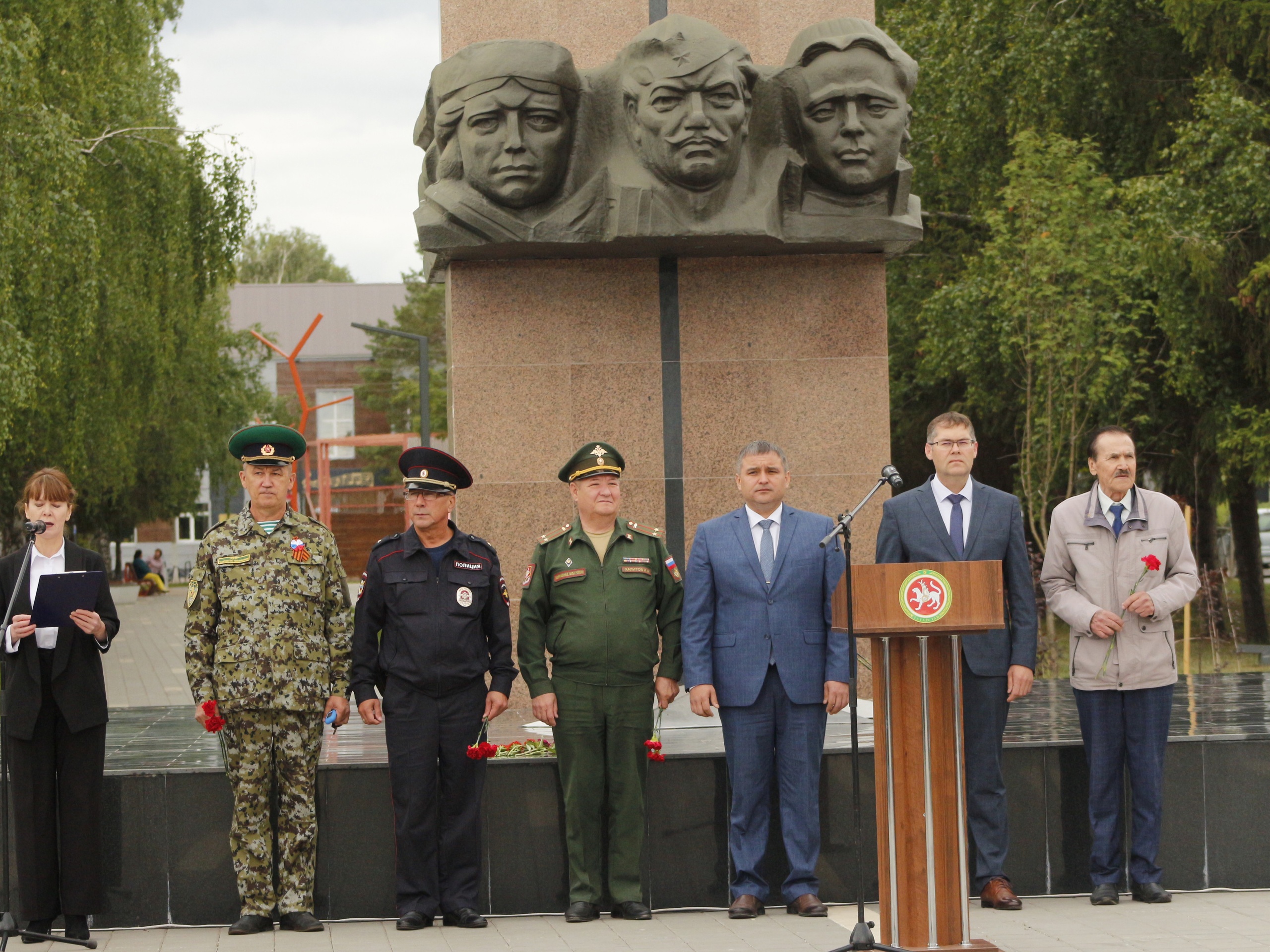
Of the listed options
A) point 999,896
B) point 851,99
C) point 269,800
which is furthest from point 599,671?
point 851,99

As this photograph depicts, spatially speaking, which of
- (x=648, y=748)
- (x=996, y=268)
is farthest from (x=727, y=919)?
(x=996, y=268)

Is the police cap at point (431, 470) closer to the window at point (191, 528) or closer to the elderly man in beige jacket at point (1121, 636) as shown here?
the elderly man in beige jacket at point (1121, 636)

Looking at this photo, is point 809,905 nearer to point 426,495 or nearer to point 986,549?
point 986,549

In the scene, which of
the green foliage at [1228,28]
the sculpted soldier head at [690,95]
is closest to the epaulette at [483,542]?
the sculpted soldier head at [690,95]

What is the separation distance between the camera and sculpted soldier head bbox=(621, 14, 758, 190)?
838cm

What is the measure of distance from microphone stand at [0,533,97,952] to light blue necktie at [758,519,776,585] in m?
2.91

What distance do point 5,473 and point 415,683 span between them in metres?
18.7

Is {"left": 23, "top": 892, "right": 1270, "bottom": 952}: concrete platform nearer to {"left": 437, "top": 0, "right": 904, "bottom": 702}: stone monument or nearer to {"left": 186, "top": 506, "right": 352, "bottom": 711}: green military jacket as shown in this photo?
{"left": 186, "top": 506, "right": 352, "bottom": 711}: green military jacket

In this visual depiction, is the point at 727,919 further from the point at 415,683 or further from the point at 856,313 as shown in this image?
the point at 856,313

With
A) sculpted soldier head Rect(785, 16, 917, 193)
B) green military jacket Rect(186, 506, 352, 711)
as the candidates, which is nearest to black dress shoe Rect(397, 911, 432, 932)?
green military jacket Rect(186, 506, 352, 711)

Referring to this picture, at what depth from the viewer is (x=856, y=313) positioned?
9352mm

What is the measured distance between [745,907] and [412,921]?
1.37m

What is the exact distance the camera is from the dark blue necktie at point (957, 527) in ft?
21.4

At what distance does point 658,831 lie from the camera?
672 cm
